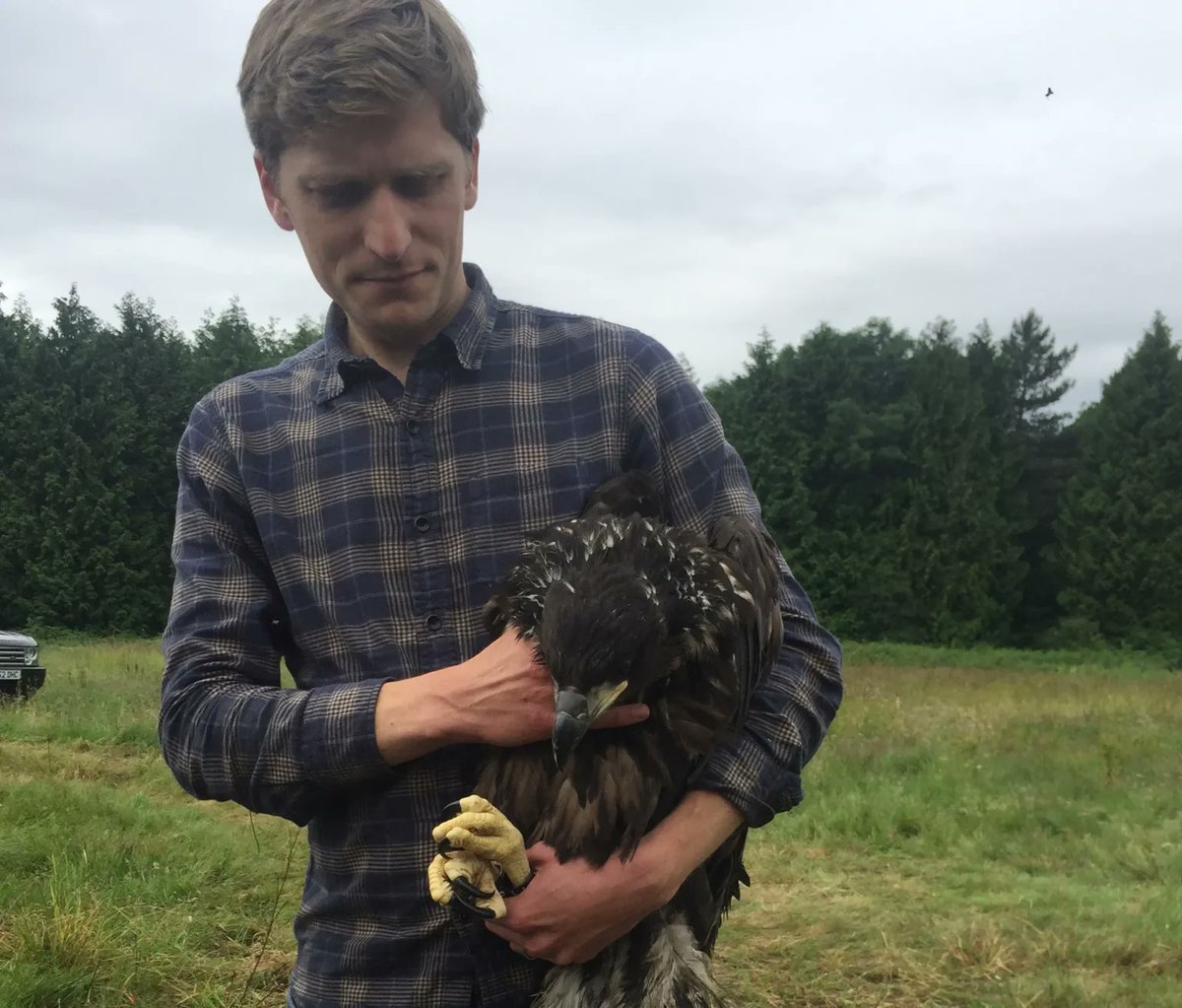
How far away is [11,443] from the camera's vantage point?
3056cm

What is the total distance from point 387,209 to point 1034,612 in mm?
35581

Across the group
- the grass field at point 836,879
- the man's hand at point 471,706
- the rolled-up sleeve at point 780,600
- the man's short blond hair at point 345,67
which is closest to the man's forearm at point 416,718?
the man's hand at point 471,706

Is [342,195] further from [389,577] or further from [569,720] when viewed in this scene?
[569,720]

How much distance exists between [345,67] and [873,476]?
115ft

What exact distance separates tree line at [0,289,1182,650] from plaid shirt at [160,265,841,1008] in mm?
29628

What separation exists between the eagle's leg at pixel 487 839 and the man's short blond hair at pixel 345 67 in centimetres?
135

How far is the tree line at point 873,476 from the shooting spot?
29922 mm

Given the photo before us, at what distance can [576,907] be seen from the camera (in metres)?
1.80

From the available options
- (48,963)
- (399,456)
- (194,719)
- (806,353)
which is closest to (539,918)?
(194,719)

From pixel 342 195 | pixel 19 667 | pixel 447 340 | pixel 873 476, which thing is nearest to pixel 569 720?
pixel 447 340

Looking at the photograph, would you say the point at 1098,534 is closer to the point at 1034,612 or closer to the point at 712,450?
the point at 1034,612

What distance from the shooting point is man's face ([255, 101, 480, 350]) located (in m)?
1.97

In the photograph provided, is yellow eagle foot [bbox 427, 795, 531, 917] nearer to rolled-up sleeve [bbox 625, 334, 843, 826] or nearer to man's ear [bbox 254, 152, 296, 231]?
rolled-up sleeve [bbox 625, 334, 843, 826]

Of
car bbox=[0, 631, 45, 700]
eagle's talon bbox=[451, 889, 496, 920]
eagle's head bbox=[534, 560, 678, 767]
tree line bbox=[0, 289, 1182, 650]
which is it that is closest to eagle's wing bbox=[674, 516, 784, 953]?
eagle's head bbox=[534, 560, 678, 767]
